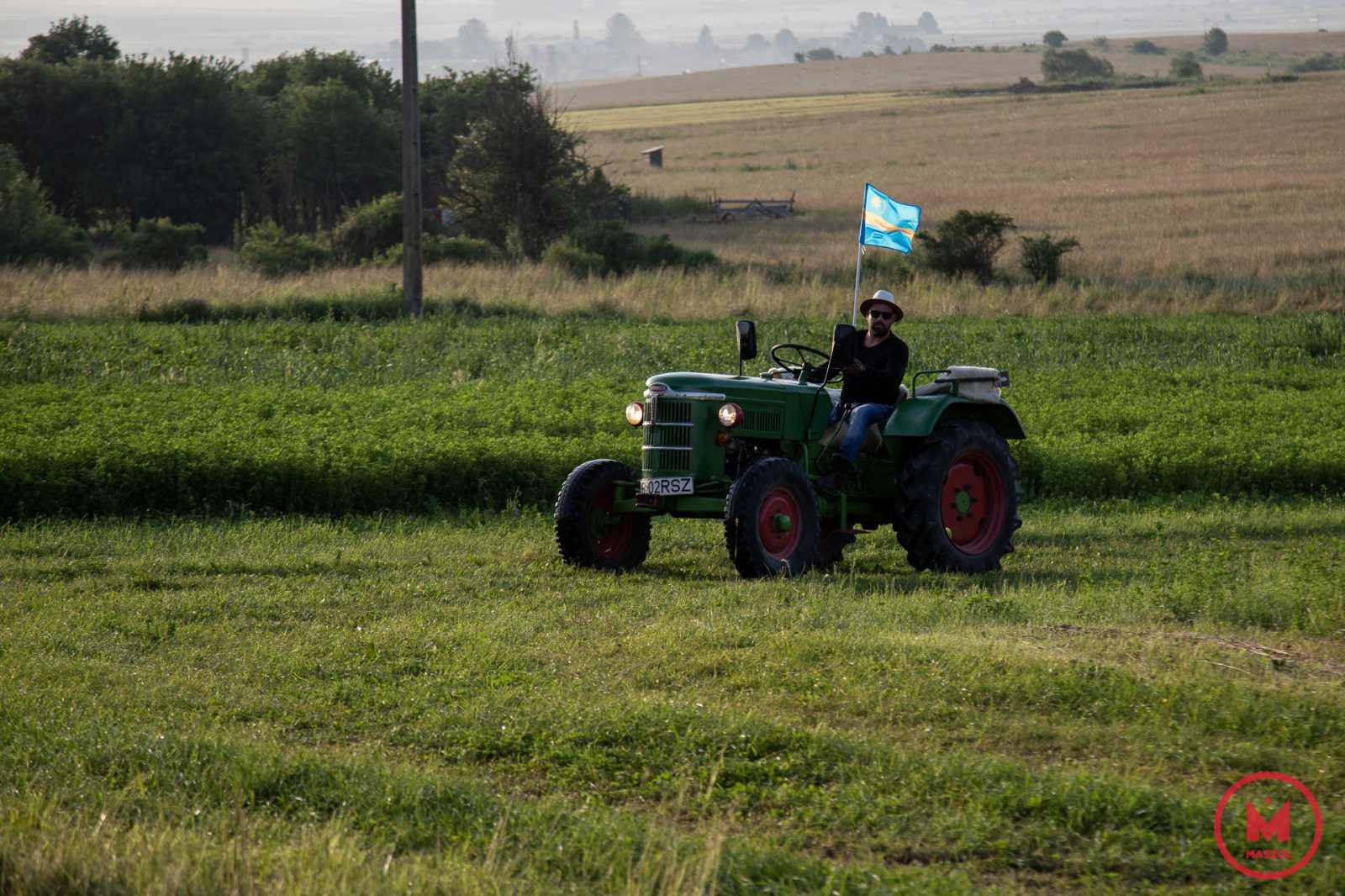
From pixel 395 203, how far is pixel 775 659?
1311 inches

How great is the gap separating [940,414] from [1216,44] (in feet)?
508

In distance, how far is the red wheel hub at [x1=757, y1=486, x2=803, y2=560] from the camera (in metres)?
10.6

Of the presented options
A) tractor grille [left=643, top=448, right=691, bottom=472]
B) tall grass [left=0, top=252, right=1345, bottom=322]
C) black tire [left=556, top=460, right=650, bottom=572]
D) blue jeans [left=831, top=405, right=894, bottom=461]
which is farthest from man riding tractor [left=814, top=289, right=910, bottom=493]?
tall grass [left=0, top=252, right=1345, bottom=322]

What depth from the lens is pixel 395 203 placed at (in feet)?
129

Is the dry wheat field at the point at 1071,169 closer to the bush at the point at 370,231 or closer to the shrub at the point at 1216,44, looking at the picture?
the bush at the point at 370,231

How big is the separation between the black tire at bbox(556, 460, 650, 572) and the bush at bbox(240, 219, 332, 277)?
854 inches

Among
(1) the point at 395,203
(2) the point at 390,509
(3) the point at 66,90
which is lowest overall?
(2) the point at 390,509

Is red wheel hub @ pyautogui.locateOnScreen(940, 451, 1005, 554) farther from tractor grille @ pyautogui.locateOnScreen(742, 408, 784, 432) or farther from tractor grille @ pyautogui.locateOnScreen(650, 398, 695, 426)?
tractor grille @ pyautogui.locateOnScreen(650, 398, 695, 426)

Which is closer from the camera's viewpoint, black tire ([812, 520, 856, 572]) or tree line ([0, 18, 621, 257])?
black tire ([812, 520, 856, 572])

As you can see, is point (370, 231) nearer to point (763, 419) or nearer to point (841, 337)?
point (763, 419)

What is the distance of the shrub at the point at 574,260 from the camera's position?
1293 inches

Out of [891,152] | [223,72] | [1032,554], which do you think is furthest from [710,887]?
[891,152]

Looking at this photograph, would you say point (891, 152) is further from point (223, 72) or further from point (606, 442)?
A: point (606, 442)

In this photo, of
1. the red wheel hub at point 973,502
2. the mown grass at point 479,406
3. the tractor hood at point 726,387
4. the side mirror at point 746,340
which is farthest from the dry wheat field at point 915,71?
the side mirror at point 746,340
